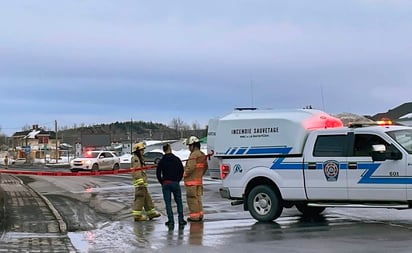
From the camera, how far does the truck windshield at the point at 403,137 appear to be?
39.5 feet

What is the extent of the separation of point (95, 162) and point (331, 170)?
35.4 meters

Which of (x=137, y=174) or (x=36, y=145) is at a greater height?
(x=36, y=145)

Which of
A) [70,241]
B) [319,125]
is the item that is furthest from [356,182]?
[70,241]

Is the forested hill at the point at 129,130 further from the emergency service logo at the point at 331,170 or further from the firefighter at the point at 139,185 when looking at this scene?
the emergency service logo at the point at 331,170

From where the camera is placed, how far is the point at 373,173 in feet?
40.0

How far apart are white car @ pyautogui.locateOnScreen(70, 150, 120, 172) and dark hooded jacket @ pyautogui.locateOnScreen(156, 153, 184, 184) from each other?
32927 mm

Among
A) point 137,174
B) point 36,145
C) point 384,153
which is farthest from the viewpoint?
point 36,145

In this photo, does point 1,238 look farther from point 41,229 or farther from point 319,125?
point 319,125

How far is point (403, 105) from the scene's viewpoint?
216 feet

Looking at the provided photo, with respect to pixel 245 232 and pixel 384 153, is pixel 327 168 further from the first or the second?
pixel 245 232

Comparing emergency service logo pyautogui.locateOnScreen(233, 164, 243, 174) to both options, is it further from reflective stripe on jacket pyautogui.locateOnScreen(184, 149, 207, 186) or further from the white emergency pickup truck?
reflective stripe on jacket pyautogui.locateOnScreen(184, 149, 207, 186)

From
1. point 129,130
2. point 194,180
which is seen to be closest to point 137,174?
point 194,180

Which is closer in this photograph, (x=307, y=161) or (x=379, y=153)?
(x=379, y=153)

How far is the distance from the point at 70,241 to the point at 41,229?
6.58 ft
